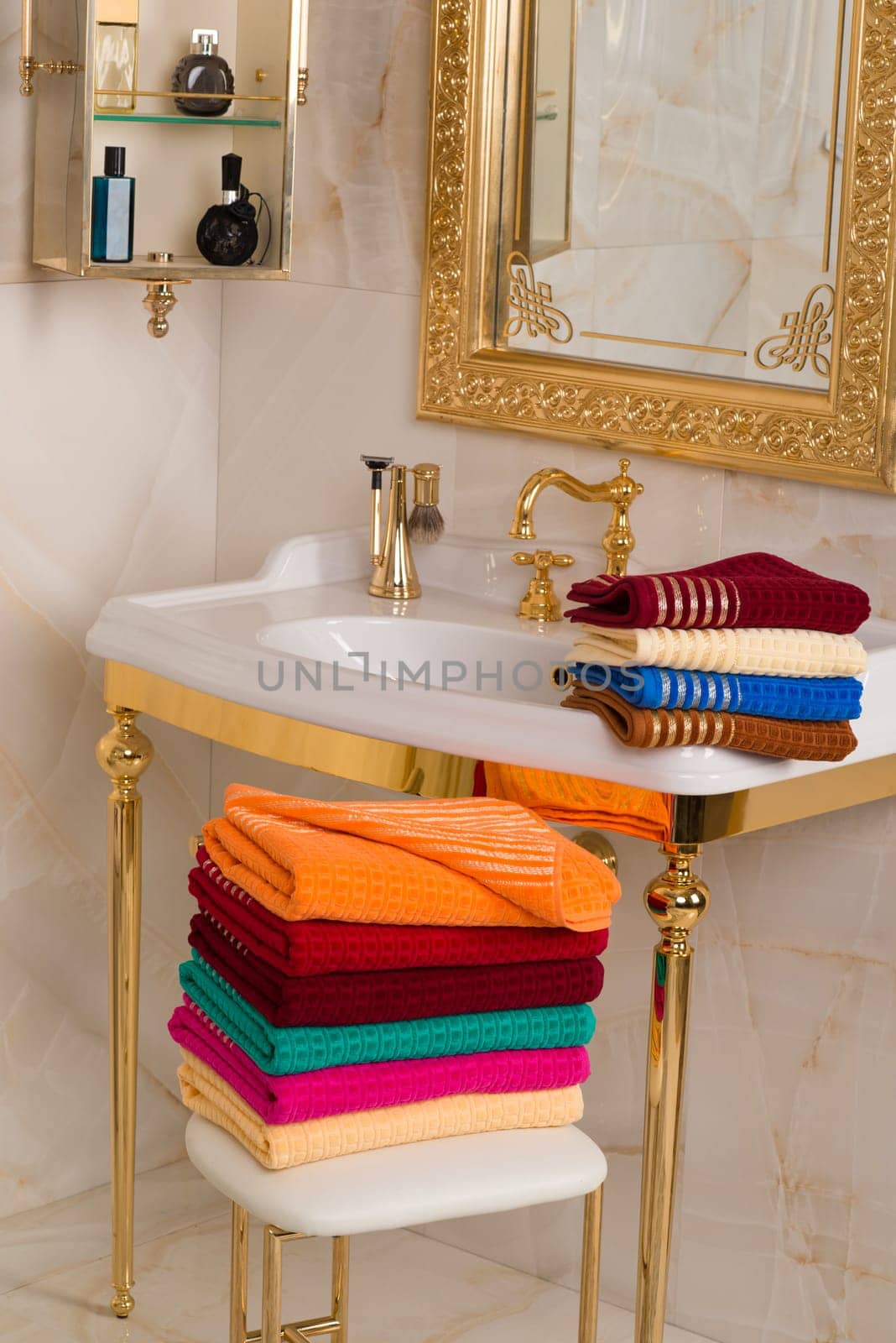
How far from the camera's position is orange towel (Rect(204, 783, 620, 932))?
123 centimetres

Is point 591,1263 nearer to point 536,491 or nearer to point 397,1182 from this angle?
point 397,1182

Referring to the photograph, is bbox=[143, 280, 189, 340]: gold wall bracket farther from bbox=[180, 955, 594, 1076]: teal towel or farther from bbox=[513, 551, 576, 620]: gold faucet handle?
A: bbox=[180, 955, 594, 1076]: teal towel

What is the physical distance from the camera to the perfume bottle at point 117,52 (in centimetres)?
198

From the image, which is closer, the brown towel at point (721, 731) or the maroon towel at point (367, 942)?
the maroon towel at point (367, 942)

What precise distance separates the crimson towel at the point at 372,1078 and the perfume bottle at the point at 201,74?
1.17 m

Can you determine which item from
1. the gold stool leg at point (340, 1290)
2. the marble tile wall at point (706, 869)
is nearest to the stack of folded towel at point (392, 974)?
the gold stool leg at point (340, 1290)

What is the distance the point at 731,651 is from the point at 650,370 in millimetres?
615

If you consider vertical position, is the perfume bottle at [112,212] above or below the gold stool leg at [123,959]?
above

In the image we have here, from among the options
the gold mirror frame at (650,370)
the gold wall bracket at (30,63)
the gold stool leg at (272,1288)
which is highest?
the gold wall bracket at (30,63)

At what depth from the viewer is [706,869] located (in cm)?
203

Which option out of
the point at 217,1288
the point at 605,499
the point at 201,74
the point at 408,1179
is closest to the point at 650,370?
the point at 605,499

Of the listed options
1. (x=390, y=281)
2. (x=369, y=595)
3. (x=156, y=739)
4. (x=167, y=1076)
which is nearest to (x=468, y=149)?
(x=390, y=281)

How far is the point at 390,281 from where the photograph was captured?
7.14 ft

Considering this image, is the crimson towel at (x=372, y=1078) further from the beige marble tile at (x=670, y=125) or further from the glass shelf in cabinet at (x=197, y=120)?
the glass shelf in cabinet at (x=197, y=120)
